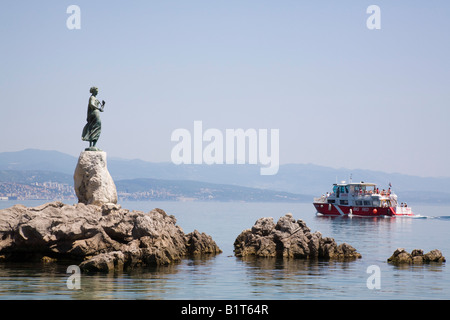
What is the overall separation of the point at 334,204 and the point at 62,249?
265ft

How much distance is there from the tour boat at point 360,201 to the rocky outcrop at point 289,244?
66.7 meters

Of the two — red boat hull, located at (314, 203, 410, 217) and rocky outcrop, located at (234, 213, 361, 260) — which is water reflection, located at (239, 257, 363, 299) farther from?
red boat hull, located at (314, 203, 410, 217)

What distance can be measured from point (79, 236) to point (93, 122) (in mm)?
6895

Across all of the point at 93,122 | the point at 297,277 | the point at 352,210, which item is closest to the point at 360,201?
the point at 352,210

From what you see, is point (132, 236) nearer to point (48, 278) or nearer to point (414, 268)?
point (48, 278)

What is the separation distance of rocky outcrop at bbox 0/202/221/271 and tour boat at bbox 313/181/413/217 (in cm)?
7331

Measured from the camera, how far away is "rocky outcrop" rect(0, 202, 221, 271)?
27.8 m

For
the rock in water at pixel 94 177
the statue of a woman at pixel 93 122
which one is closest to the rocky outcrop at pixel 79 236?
the rock in water at pixel 94 177

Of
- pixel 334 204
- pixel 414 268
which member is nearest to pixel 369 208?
pixel 334 204

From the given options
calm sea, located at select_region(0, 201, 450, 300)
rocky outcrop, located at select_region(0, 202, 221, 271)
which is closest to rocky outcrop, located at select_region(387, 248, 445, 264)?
calm sea, located at select_region(0, 201, 450, 300)

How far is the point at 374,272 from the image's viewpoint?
27.7 metres

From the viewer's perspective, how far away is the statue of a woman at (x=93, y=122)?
32625 mm

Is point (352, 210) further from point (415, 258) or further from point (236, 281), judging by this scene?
point (236, 281)

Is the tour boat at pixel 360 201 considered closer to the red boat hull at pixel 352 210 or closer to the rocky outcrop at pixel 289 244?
the red boat hull at pixel 352 210
